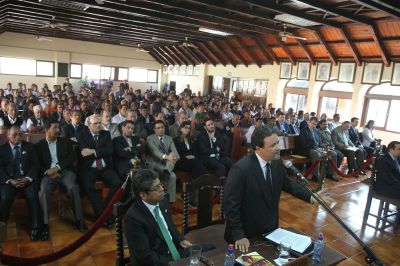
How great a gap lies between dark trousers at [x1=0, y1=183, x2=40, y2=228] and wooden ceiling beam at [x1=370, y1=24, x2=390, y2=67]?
28.6ft

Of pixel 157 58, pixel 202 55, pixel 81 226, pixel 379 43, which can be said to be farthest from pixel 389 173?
pixel 157 58

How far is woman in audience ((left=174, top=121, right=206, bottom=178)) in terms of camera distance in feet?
16.3

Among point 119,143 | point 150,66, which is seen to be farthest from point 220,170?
point 150,66

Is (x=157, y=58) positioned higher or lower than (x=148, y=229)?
higher

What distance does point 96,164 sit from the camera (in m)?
4.16

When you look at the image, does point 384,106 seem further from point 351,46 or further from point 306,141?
point 306,141

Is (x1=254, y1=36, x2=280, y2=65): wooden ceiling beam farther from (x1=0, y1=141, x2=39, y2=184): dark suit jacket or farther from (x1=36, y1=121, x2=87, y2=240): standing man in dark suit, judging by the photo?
(x1=0, y1=141, x2=39, y2=184): dark suit jacket

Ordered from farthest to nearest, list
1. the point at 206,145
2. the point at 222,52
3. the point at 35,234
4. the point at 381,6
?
the point at 222,52 → the point at 381,6 → the point at 206,145 → the point at 35,234

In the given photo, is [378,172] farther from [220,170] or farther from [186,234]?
[186,234]

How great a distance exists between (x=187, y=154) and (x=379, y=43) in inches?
281

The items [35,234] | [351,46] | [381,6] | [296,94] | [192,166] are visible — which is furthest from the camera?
[296,94]

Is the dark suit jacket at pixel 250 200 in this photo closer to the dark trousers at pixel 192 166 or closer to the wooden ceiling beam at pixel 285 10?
the dark trousers at pixel 192 166

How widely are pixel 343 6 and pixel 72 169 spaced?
6.92 metres

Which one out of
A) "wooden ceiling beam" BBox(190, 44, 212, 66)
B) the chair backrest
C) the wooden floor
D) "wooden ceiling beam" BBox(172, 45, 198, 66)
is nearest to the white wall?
"wooden ceiling beam" BBox(172, 45, 198, 66)
